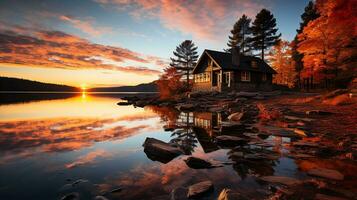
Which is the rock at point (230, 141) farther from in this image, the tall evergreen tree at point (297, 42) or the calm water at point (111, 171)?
the tall evergreen tree at point (297, 42)

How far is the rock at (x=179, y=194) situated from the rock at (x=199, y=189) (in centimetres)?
10

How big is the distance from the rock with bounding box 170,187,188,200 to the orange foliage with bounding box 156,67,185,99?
3185 cm

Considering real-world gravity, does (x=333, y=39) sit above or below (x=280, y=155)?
above

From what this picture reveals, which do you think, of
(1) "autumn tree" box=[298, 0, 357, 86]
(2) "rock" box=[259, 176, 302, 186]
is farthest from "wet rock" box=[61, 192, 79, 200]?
(1) "autumn tree" box=[298, 0, 357, 86]

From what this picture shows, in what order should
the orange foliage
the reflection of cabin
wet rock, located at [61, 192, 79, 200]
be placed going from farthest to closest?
the orange foliage, the reflection of cabin, wet rock, located at [61, 192, 79, 200]

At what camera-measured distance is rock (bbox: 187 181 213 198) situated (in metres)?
3.70

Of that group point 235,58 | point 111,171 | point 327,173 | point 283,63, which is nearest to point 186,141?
point 111,171

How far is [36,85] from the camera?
19288 centimetres

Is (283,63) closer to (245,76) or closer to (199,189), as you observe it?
(245,76)

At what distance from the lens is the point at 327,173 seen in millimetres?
4402

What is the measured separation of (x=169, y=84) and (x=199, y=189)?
1278 inches

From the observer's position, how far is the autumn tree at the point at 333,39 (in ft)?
46.7

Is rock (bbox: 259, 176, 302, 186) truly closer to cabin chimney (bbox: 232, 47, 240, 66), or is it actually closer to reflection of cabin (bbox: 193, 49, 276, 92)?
reflection of cabin (bbox: 193, 49, 276, 92)

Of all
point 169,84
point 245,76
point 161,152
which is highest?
point 245,76
